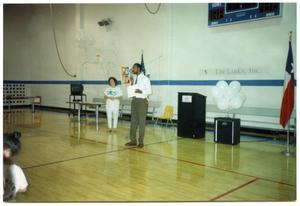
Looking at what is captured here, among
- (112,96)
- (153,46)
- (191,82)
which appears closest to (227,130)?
(191,82)

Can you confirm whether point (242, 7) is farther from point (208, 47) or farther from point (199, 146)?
point (199, 146)

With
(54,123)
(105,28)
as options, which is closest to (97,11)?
(105,28)

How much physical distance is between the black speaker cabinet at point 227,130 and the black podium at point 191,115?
0.52 m

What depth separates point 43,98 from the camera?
1363 cm

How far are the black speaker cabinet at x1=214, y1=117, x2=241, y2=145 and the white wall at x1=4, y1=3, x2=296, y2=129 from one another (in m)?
1.45

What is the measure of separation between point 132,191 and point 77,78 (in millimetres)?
9070

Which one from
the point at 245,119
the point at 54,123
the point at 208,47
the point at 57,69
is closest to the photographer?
the point at 245,119

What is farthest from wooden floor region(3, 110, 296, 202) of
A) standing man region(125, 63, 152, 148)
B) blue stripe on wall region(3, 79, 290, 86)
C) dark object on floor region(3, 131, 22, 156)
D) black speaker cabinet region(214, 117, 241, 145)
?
blue stripe on wall region(3, 79, 290, 86)

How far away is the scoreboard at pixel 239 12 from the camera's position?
686 centimetres

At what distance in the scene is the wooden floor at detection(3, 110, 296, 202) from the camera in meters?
3.31

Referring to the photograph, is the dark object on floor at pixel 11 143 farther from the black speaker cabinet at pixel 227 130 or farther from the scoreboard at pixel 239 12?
the scoreboard at pixel 239 12

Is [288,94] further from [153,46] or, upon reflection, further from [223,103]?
[153,46]

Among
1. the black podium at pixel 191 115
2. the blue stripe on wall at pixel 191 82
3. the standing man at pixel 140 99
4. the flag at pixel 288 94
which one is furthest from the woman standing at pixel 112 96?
the flag at pixel 288 94

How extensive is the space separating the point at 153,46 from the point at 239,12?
2760 mm
